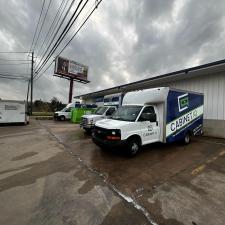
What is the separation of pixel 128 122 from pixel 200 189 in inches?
121

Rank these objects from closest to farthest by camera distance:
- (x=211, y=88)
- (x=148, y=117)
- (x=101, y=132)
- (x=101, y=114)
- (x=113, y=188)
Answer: (x=113, y=188)
(x=101, y=132)
(x=148, y=117)
(x=211, y=88)
(x=101, y=114)

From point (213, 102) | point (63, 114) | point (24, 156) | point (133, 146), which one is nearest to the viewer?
point (133, 146)

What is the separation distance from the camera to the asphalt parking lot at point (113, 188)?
298 cm

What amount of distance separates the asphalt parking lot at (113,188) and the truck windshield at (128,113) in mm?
1489

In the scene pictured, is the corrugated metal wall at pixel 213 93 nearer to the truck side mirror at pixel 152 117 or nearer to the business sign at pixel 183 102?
the business sign at pixel 183 102

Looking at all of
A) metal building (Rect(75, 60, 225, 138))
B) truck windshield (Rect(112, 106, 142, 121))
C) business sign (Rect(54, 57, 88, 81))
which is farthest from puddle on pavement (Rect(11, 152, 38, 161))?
business sign (Rect(54, 57, 88, 81))

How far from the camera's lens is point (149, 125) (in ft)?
22.1

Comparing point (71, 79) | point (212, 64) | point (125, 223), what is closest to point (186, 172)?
point (125, 223)

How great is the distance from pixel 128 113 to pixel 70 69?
29.5 m

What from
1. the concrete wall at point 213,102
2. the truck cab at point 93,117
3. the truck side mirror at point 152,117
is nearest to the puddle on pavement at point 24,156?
the truck cab at point 93,117

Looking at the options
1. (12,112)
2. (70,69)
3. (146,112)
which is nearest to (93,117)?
(146,112)

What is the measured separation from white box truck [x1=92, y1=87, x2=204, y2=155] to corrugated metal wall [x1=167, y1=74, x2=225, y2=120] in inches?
95.1

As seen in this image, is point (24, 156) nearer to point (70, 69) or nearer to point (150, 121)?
point (150, 121)

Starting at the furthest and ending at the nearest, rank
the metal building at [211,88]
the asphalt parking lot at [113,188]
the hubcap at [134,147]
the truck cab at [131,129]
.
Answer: the metal building at [211,88]
the hubcap at [134,147]
the truck cab at [131,129]
the asphalt parking lot at [113,188]
